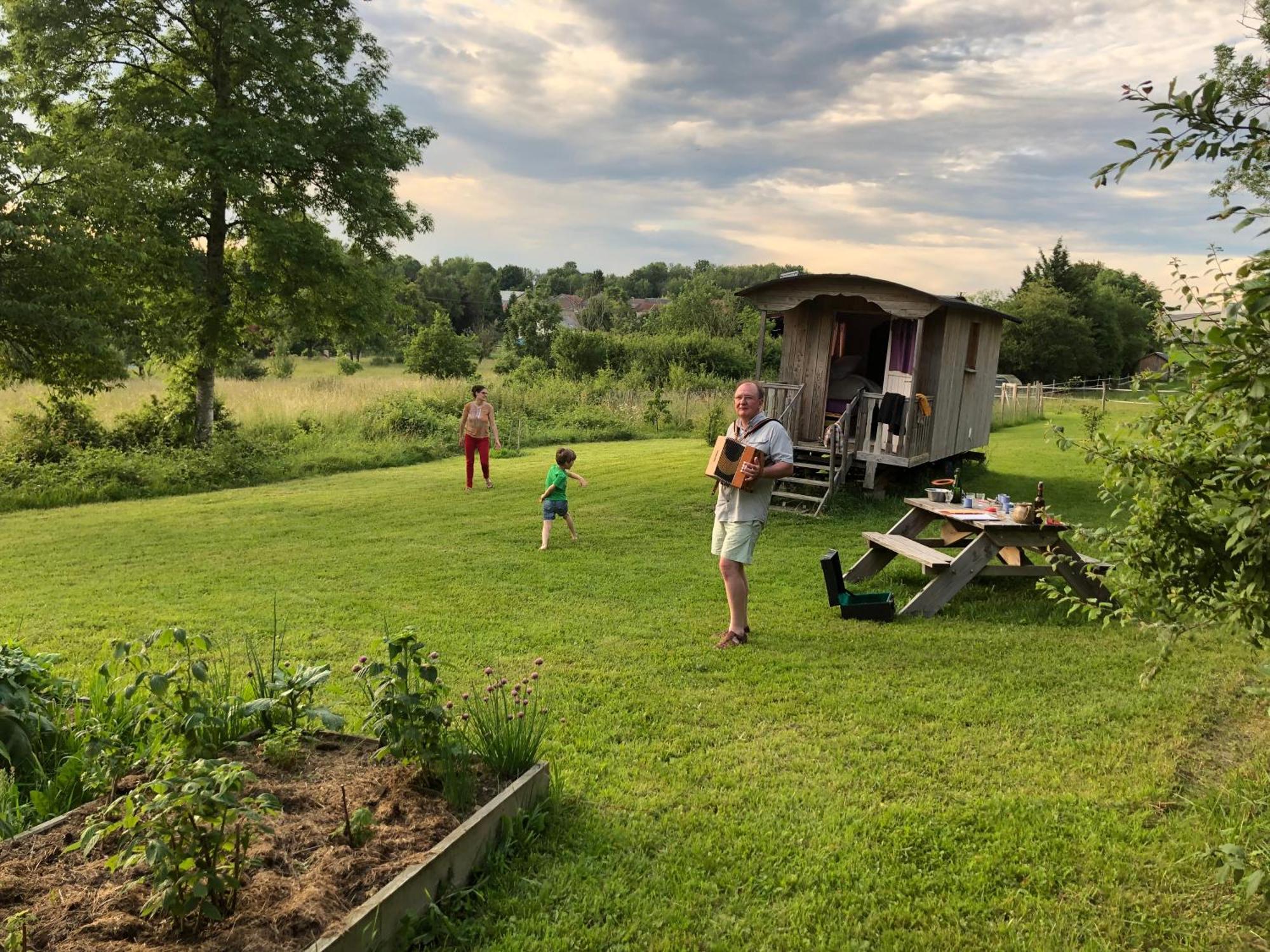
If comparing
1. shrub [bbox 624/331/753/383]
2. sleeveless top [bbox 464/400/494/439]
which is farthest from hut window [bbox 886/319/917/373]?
shrub [bbox 624/331/753/383]

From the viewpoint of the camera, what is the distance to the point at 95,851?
9.13 ft

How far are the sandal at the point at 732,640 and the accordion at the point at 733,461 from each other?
3.61 ft

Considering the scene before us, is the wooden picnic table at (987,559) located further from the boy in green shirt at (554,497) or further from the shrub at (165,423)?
the shrub at (165,423)

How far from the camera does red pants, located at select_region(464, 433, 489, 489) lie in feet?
43.3

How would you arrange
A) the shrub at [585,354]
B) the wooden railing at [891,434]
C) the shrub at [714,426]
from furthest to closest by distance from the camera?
1. the shrub at [585,354]
2. the shrub at [714,426]
3. the wooden railing at [891,434]

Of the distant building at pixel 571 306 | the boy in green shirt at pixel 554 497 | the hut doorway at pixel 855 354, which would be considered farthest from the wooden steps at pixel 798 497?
the distant building at pixel 571 306

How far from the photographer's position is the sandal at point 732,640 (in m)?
5.91

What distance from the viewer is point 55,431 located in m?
14.9

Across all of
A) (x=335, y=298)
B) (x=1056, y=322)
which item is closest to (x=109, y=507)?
(x=335, y=298)

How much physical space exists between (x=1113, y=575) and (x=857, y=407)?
10026mm

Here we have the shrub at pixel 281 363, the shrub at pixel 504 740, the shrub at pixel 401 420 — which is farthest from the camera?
the shrub at pixel 281 363

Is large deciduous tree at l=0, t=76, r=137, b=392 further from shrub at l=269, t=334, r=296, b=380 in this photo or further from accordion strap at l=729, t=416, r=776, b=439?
shrub at l=269, t=334, r=296, b=380

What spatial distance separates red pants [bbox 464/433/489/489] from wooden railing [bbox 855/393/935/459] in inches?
241

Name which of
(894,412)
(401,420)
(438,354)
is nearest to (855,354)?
(894,412)
